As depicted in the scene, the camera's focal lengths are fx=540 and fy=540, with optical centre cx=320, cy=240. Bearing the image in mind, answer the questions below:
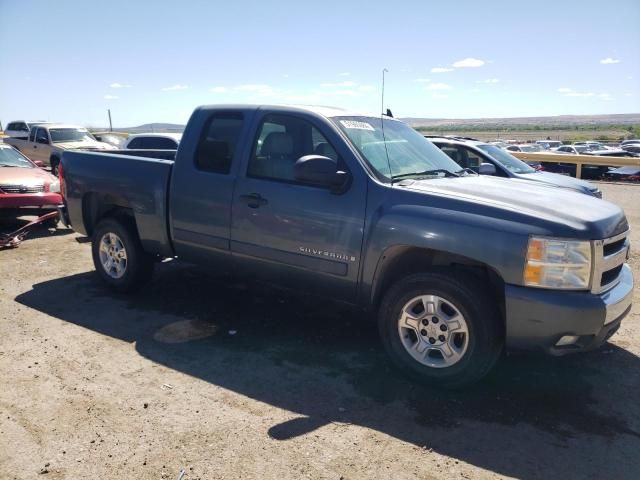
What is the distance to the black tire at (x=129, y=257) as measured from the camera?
5.69 m

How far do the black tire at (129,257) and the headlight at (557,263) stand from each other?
394 cm

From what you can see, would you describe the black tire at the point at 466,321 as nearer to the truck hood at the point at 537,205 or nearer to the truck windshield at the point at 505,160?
the truck hood at the point at 537,205

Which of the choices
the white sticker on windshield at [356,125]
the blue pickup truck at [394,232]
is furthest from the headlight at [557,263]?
the white sticker on windshield at [356,125]

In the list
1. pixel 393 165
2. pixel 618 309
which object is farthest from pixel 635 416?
pixel 393 165

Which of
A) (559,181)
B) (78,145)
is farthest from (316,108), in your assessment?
(78,145)

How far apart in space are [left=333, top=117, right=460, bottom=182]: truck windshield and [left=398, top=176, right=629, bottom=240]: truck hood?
212 millimetres

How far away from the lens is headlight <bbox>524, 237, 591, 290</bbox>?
134 inches

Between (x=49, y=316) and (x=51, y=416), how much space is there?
202cm

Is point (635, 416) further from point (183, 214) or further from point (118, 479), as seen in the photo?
point (183, 214)

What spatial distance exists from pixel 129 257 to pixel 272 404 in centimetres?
284

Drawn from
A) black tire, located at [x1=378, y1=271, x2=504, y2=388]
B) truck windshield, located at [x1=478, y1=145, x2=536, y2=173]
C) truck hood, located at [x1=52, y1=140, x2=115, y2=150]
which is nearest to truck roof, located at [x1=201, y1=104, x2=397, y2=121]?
black tire, located at [x1=378, y1=271, x2=504, y2=388]

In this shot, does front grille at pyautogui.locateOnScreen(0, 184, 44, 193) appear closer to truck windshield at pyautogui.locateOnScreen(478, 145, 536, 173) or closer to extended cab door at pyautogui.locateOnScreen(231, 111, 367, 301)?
extended cab door at pyautogui.locateOnScreen(231, 111, 367, 301)

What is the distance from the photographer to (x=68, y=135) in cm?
1823

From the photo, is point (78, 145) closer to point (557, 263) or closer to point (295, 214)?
point (295, 214)
